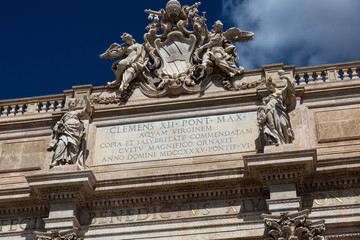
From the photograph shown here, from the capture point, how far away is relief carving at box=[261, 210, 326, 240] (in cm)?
1619

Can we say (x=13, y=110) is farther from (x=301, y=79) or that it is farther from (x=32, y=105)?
(x=301, y=79)

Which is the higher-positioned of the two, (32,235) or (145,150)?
(145,150)

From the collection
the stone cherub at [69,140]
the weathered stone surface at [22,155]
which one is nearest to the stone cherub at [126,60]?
the stone cherub at [69,140]

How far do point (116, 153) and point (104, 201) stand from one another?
58.3 inches

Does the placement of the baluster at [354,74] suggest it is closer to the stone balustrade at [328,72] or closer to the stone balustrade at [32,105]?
the stone balustrade at [328,72]

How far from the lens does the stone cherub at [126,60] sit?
20.0 meters

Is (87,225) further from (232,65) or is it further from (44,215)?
(232,65)

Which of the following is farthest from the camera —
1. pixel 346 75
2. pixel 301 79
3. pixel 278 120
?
pixel 301 79

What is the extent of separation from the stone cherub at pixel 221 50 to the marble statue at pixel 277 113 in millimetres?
1442

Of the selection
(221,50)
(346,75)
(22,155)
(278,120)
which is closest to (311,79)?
(346,75)

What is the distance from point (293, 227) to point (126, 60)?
6808mm

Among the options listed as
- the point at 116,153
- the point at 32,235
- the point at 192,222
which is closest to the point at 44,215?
the point at 32,235

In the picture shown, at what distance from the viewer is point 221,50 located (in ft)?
65.5

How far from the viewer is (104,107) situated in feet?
65.0
